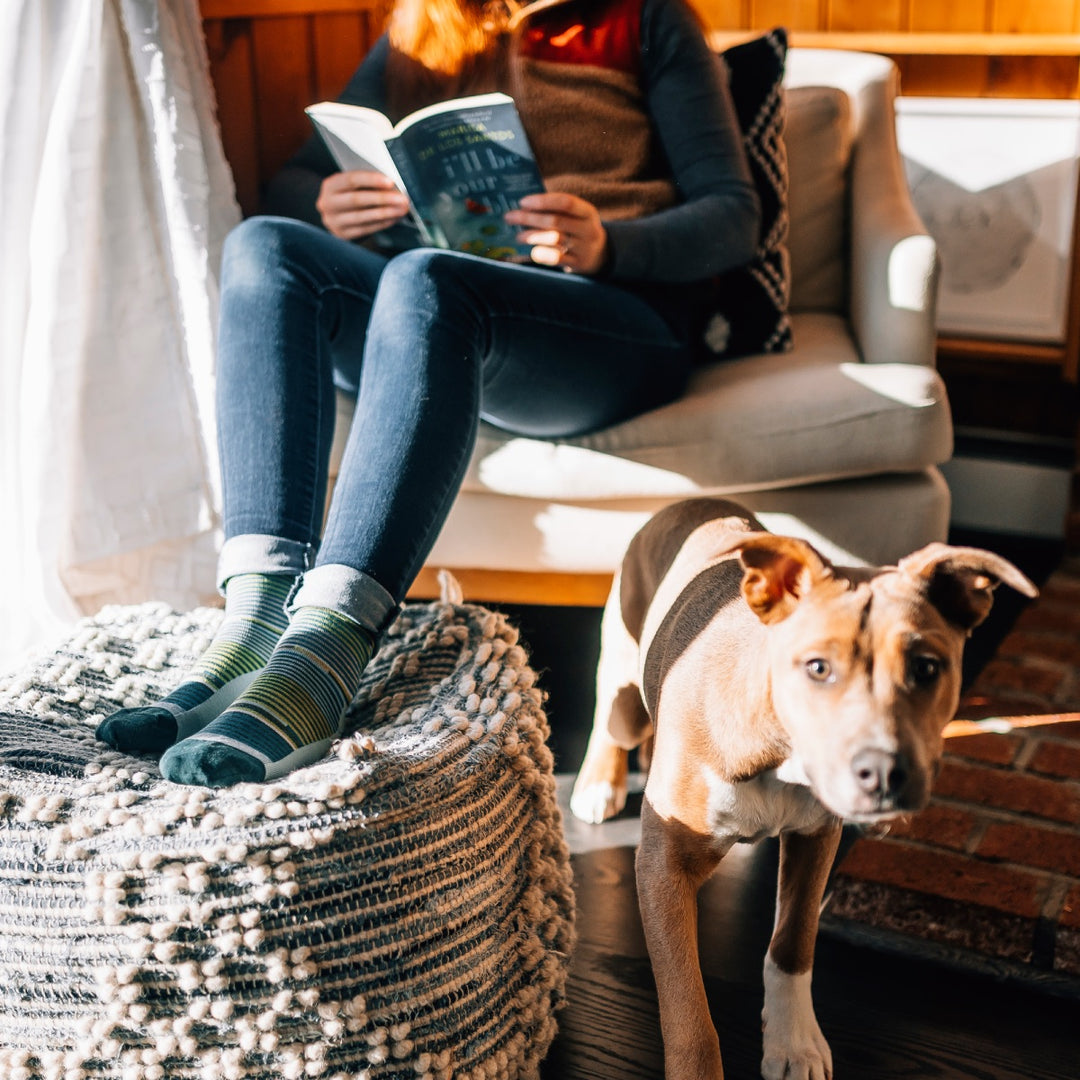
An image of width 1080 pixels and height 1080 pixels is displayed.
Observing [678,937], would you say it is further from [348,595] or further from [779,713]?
[348,595]

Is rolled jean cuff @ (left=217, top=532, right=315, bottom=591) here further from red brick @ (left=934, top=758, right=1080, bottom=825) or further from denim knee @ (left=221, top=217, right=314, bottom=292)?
red brick @ (left=934, top=758, right=1080, bottom=825)

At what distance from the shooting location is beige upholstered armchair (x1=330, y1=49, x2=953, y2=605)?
1.54 metres

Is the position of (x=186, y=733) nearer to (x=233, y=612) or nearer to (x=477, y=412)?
(x=233, y=612)

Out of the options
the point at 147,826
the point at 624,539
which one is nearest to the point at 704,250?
the point at 624,539

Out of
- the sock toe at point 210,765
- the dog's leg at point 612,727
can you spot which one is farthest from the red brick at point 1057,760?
the sock toe at point 210,765

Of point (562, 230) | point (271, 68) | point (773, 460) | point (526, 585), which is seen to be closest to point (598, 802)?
point (526, 585)

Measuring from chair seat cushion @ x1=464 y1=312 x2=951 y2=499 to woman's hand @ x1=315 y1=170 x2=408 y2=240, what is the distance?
0.30 meters

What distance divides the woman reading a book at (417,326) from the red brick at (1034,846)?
2.17 feet

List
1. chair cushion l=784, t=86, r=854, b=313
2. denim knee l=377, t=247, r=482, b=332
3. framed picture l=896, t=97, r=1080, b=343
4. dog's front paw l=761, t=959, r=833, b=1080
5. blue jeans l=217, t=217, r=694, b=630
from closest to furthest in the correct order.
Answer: dog's front paw l=761, t=959, r=833, b=1080 < blue jeans l=217, t=217, r=694, b=630 < denim knee l=377, t=247, r=482, b=332 < chair cushion l=784, t=86, r=854, b=313 < framed picture l=896, t=97, r=1080, b=343

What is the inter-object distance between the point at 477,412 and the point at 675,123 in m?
0.59

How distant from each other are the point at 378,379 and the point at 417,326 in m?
0.07

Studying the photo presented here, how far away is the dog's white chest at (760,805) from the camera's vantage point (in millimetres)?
986

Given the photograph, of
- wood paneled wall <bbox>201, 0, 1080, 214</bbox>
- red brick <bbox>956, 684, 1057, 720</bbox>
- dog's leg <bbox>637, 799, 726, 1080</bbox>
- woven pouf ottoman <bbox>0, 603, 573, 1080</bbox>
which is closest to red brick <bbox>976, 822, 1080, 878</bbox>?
red brick <bbox>956, 684, 1057, 720</bbox>

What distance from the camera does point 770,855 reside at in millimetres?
1424
